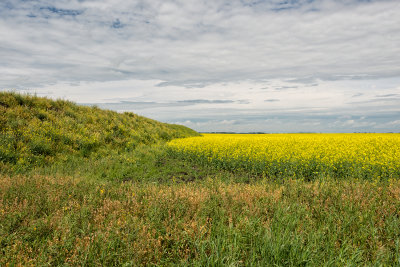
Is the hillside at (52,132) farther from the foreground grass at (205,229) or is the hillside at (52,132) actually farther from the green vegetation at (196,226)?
the foreground grass at (205,229)

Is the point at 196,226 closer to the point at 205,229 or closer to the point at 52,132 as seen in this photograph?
the point at 205,229

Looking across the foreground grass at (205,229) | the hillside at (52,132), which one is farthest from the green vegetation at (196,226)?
the hillside at (52,132)

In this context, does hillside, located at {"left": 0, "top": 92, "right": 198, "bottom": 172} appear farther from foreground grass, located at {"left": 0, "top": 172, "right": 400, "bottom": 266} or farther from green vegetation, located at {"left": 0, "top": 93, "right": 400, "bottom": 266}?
foreground grass, located at {"left": 0, "top": 172, "right": 400, "bottom": 266}

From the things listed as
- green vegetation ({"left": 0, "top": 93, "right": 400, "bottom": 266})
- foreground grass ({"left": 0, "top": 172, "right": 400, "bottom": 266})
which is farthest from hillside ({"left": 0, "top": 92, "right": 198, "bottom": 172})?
foreground grass ({"left": 0, "top": 172, "right": 400, "bottom": 266})

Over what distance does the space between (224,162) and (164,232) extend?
8.59m

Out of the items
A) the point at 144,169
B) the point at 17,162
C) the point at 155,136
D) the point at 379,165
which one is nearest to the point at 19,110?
the point at 17,162

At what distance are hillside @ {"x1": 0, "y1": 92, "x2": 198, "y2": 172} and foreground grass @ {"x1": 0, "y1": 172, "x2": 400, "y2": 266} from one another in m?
7.36

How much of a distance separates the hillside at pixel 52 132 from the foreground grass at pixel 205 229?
7.36 metres

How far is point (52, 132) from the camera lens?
1479cm

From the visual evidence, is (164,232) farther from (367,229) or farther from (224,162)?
(224,162)

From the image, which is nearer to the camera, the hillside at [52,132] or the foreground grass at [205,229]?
the foreground grass at [205,229]

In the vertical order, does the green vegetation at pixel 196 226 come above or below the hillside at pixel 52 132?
below

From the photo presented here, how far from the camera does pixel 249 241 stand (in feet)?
11.5

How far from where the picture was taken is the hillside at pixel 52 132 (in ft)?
39.9
